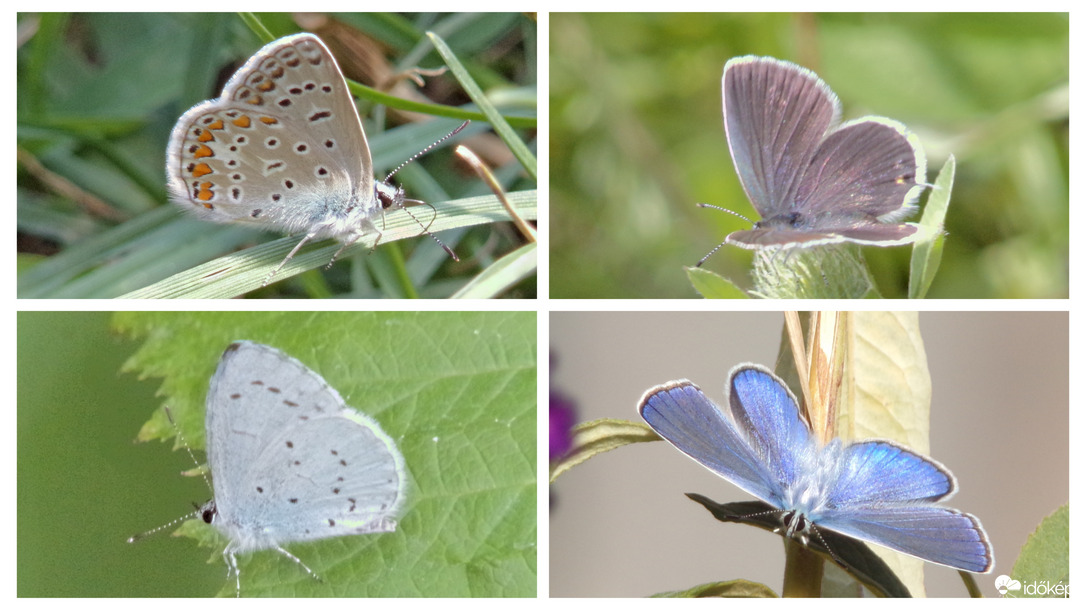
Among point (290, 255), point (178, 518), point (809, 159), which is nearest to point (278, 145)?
point (290, 255)

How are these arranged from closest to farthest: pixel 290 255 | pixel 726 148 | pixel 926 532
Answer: pixel 926 532
pixel 290 255
pixel 726 148

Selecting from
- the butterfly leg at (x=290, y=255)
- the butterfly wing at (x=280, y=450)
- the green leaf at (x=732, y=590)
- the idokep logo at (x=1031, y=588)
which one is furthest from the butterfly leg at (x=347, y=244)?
the idokep logo at (x=1031, y=588)

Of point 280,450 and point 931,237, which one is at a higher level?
point 931,237

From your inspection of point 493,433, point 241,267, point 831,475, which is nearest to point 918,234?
point 831,475

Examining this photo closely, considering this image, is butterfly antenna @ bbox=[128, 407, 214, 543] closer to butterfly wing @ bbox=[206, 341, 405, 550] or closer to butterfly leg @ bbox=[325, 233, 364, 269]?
butterfly wing @ bbox=[206, 341, 405, 550]

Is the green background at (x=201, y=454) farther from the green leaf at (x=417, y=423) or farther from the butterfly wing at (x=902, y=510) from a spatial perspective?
the butterfly wing at (x=902, y=510)

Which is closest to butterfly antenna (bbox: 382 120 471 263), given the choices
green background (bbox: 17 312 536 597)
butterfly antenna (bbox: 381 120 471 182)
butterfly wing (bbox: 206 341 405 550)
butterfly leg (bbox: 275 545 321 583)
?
butterfly antenna (bbox: 381 120 471 182)

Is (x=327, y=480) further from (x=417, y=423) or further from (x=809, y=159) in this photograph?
(x=809, y=159)

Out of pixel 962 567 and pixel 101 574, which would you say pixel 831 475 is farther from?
pixel 101 574
